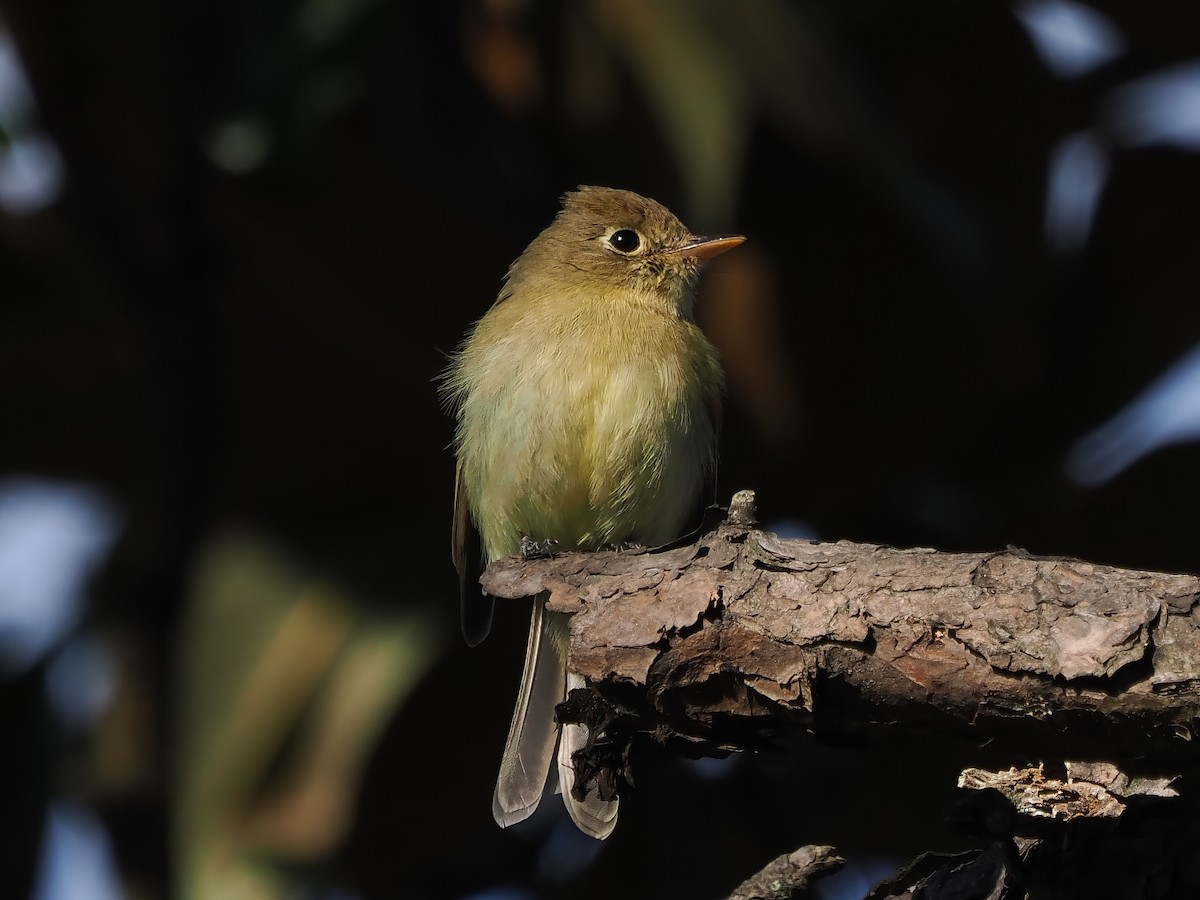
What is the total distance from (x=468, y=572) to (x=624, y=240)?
5.30 feet

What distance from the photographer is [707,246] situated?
19.9 ft

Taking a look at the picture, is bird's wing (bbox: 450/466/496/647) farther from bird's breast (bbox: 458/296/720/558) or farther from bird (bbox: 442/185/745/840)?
bird's breast (bbox: 458/296/720/558)

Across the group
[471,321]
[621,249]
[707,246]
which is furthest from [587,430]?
[471,321]

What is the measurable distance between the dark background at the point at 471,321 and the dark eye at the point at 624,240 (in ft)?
1.01

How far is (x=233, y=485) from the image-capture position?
729cm

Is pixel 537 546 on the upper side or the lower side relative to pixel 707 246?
lower

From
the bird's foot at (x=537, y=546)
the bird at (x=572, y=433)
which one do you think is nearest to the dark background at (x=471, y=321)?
the bird at (x=572, y=433)

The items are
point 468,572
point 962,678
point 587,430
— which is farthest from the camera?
point 468,572

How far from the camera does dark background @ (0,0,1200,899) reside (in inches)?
251

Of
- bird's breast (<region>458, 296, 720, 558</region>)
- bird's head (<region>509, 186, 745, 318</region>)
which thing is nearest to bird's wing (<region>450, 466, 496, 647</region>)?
bird's breast (<region>458, 296, 720, 558</region>)

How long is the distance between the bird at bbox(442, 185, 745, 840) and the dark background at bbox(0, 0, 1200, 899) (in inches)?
25.2

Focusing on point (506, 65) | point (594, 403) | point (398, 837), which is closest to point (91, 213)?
point (506, 65)

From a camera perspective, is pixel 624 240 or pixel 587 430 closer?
pixel 587 430

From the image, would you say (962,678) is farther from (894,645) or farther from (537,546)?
(537,546)
